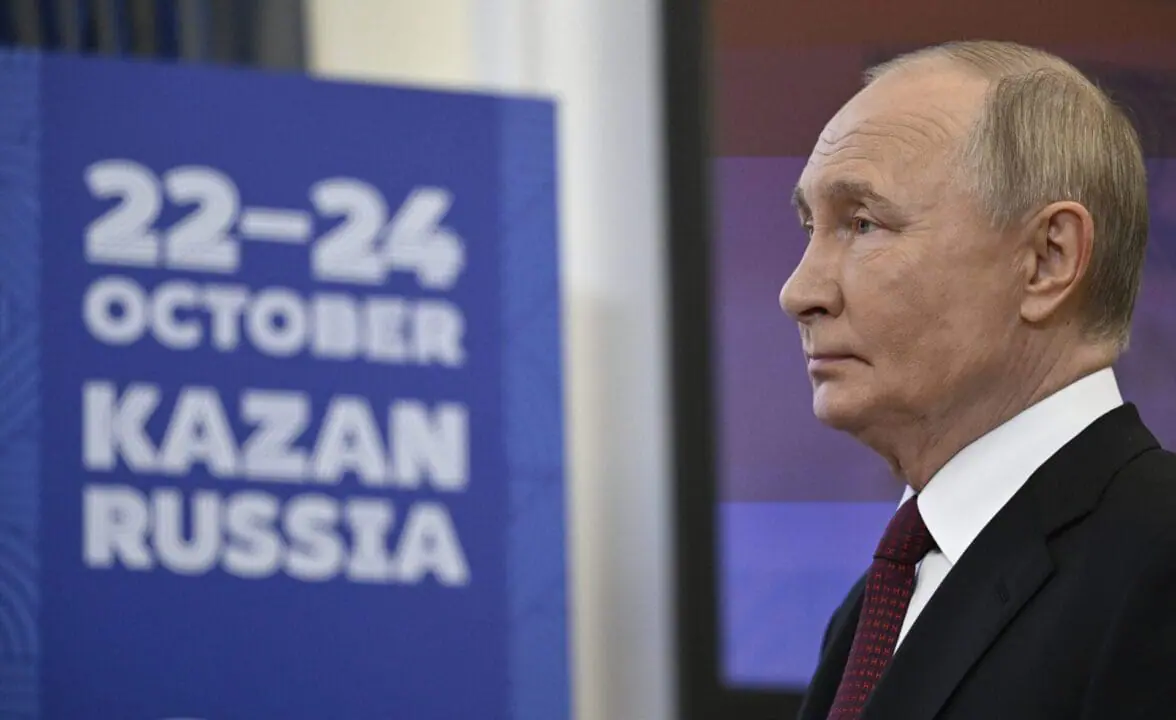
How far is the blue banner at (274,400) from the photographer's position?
2.77m

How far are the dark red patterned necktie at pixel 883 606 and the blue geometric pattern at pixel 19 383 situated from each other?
1678 mm

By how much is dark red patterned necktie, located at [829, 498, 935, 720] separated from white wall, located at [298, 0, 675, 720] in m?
1.97

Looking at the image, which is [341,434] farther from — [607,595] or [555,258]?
[607,595]

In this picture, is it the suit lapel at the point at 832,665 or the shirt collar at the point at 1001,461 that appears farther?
the suit lapel at the point at 832,665

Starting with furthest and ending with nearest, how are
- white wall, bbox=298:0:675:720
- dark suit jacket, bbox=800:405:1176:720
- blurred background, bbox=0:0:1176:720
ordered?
white wall, bbox=298:0:675:720, blurred background, bbox=0:0:1176:720, dark suit jacket, bbox=800:405:1176:720

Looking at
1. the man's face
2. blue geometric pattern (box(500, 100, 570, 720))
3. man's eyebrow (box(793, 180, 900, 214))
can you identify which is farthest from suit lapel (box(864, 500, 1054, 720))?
blue geometric pattern (box(500, 100, 570, 720))

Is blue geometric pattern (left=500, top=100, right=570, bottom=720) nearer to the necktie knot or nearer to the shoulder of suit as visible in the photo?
the necktie knot

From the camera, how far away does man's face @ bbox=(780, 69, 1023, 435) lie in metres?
1.43

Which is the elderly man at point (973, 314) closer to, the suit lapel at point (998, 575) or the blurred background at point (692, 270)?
the suit lapel at point (998, 575)

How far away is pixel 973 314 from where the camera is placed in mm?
1437

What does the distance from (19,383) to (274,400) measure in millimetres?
417

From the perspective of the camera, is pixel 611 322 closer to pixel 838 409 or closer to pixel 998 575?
pixel 838 409

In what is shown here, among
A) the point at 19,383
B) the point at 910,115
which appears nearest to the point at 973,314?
the point at 910,115

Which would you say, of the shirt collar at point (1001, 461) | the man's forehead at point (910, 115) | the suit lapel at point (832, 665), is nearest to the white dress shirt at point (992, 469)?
the shirt collar at point (1001, 461)
